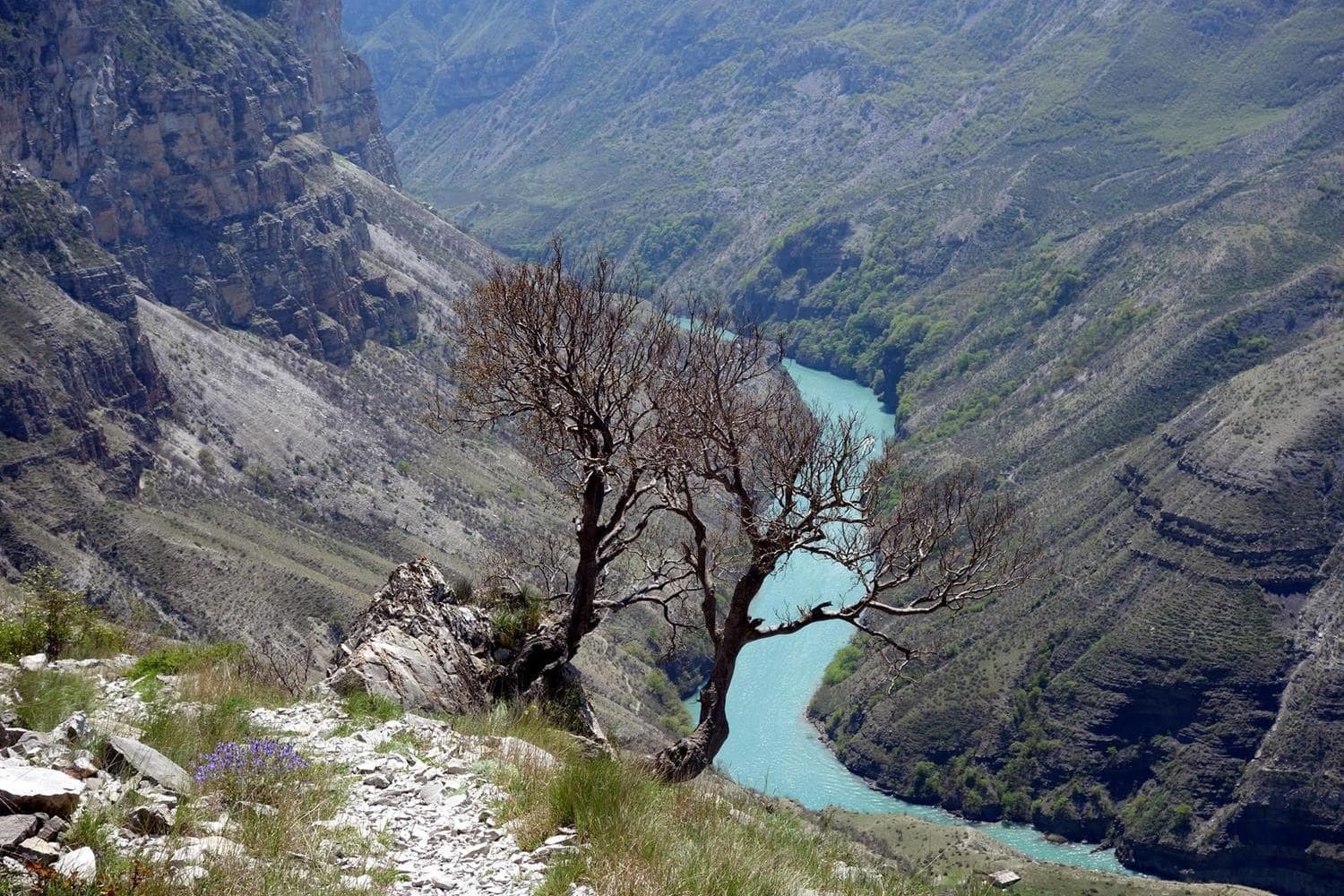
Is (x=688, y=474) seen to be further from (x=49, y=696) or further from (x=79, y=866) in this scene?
(x=79, y=866)

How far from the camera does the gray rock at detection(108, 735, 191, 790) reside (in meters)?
9.55

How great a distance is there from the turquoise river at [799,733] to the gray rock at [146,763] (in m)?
57.9

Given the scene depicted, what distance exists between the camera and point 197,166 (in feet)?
389

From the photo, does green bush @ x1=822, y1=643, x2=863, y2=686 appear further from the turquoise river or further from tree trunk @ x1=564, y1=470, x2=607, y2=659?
tree trunk @ x1=564, y1=470, x2=607, y2=659

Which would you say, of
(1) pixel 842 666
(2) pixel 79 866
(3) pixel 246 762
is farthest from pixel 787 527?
(1) pixel 842 666

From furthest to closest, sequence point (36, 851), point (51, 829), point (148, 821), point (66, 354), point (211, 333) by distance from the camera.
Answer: point (211, 333), point (66, 354), point (148, 821), point (51, 829), point (36, 851)

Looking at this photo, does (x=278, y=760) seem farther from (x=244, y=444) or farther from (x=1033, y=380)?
(x=1033, y=380)

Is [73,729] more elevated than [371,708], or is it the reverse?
[371,708]

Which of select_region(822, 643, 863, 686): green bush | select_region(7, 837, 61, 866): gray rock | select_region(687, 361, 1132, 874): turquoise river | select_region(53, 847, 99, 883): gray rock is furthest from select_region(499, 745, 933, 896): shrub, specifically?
select_region(822, 643, 863, 686): green bush

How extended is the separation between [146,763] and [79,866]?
209 cm

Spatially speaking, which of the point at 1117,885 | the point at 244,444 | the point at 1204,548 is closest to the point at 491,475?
the point at 244,444

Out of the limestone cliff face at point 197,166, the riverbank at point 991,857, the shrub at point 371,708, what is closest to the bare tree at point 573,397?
the shrub at point 371,708

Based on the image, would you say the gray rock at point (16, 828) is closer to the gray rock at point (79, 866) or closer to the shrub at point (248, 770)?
the gray rock at point (79, 866)

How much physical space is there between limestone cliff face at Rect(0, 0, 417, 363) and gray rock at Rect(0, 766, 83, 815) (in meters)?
99.3
